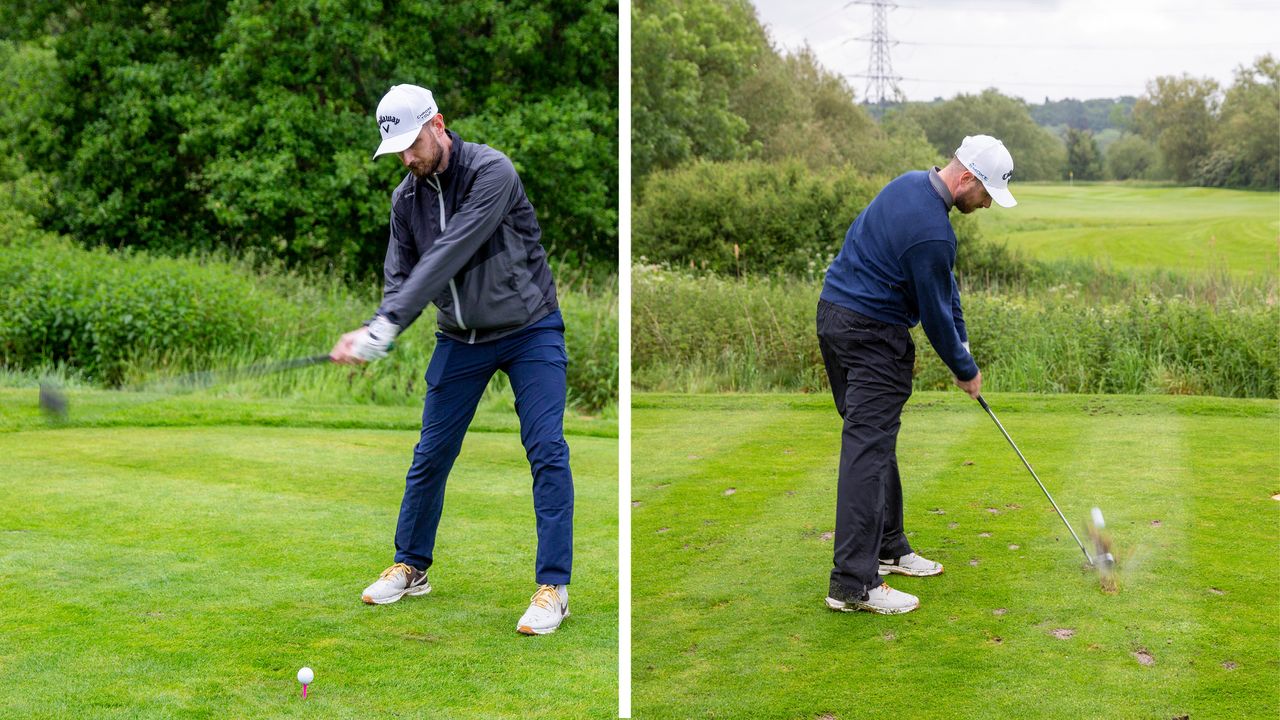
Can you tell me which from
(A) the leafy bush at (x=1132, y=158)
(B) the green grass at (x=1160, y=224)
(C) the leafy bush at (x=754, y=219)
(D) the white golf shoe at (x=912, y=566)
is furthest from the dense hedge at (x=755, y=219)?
(D) the white golf shoe at (x=912, y=566)

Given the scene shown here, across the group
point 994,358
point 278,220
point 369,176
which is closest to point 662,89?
point 369,176

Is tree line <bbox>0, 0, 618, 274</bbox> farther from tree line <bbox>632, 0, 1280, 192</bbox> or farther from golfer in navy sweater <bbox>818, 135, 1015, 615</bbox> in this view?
golfer in navy sweater <bbox>818, 135, 1015, 615</bbox>

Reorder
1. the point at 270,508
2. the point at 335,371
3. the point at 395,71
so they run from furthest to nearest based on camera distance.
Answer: the point at 395,71 → the point at 335,371 → the point at 270,508

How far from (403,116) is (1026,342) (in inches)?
185

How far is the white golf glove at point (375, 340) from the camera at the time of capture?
3145mm

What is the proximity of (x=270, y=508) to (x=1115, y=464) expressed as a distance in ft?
10.8

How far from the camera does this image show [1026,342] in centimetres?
689

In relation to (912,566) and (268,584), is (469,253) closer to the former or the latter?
(268,584)

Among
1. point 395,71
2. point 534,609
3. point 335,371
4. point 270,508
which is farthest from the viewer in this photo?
point 395,71

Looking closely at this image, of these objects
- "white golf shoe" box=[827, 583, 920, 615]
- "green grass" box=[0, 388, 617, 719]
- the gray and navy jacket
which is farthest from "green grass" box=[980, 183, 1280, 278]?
A: the gray and navy jacket

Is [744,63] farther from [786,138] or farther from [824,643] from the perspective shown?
[824,643]

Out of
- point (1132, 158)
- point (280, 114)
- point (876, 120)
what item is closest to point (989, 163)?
point (1132, 158)

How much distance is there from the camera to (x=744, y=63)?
10.8m

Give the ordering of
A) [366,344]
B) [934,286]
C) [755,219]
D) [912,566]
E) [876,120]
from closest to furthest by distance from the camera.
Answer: [366,344] < [934,286] < [912,566] < [876,120] < [755,219]
